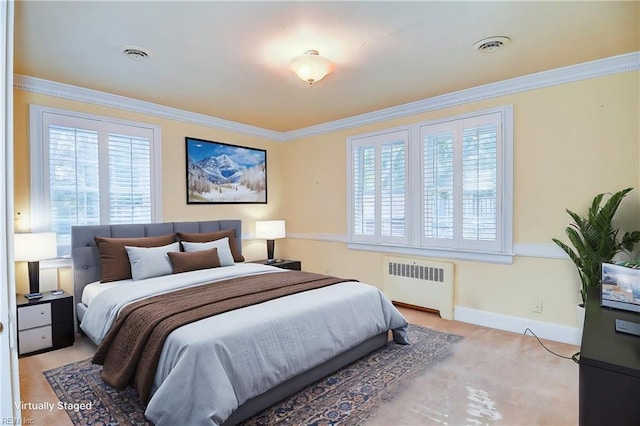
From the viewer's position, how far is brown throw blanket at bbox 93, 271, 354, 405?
211 cm

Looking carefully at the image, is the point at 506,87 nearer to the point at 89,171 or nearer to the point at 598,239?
the point at 598,239

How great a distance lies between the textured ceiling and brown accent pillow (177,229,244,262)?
155cm

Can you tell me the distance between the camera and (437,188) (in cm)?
400

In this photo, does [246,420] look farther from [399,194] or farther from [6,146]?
[399,194]

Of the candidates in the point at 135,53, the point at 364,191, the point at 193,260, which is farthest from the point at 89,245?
the point at 364,191

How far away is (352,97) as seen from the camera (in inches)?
153

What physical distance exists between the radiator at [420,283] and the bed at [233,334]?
1010 mm

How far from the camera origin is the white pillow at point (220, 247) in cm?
385

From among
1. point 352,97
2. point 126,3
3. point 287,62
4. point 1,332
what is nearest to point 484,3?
point 287,62

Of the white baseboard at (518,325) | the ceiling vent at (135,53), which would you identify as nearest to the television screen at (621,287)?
the white baseboard at (518,325)

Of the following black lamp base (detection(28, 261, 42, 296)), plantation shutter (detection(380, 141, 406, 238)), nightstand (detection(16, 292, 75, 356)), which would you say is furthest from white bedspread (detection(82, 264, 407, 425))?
plantation shutter (detection(380, 141, 406, 238))

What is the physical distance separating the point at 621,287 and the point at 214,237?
3699mm

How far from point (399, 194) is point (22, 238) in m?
3.78

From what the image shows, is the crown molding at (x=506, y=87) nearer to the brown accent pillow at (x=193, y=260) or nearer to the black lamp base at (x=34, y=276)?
the brown accent pillow at (x=193, y=260)
